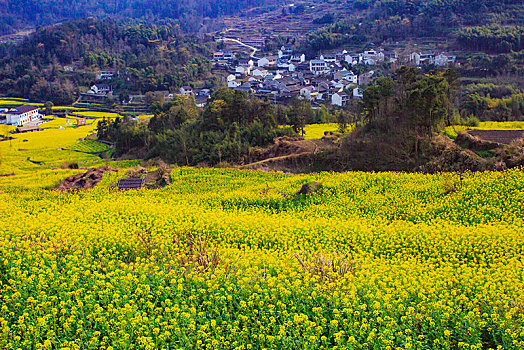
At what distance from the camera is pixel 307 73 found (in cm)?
7081

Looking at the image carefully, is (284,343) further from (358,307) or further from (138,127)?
(138,127)

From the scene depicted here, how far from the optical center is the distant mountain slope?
134250mm

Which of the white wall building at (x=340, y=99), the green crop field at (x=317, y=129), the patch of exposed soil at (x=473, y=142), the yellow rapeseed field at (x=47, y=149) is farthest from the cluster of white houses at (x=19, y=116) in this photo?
the patch of exposed soil at (x=473, y=142)

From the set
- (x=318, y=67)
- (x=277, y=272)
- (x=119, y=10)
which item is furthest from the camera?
(x=119, y=10)

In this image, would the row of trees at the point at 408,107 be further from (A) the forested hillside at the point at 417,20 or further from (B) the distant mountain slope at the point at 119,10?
(B) the distant mountain slope at the point at 119,10

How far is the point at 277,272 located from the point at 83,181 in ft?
48.1

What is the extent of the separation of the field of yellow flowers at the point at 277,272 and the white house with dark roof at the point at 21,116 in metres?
44.3

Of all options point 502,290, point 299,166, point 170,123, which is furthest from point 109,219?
point 170,123

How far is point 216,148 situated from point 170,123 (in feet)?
32.9

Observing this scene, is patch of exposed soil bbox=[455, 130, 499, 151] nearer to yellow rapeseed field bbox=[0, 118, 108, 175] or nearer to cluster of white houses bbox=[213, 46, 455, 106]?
yellow rapeseed field bbox=[0, 118, 108, 175]

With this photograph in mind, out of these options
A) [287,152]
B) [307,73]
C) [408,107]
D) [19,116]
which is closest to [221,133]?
[287,152]

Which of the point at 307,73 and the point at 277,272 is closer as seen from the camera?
the point at 277,272

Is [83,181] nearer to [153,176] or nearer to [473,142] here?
[153,176]

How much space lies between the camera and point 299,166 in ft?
77.5
